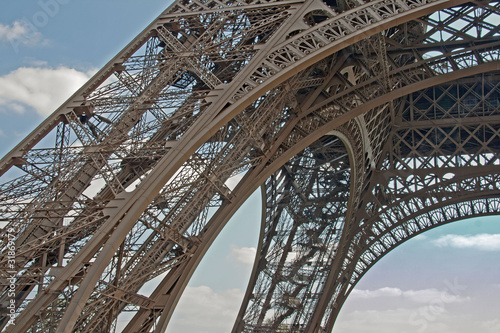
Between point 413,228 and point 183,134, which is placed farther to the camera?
point 413,228

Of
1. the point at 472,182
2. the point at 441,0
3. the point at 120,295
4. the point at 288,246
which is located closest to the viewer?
the point at 120,295

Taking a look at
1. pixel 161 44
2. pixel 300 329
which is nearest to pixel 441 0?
pixel 161 44

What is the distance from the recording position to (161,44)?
14.1 metres

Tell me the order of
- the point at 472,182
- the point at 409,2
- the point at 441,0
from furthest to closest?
the point at 472,182
the point at 409,2
the point at 441,0

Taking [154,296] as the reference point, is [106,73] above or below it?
above

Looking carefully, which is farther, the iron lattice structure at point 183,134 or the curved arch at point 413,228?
the curved arch at point 413,228

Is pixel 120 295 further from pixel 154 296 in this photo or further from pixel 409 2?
pixel 409 2

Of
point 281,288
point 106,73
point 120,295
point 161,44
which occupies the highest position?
point 161,44

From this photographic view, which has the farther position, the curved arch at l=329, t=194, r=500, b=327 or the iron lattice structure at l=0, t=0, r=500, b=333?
the curved arch at l=329, t=194, r=500, b=327

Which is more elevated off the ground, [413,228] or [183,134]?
[413,228]

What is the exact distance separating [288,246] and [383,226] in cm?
854

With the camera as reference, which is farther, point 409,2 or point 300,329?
point 300,329

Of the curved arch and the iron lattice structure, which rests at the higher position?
the curved arch

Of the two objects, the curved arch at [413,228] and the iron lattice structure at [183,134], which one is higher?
the curved arch at [413,228]
